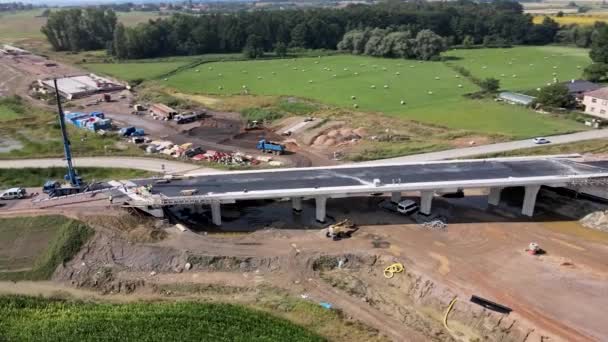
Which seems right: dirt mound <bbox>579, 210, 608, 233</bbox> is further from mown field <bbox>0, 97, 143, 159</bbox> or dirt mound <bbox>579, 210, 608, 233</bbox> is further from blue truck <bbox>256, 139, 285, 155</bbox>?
mown field <bbox>0, 97, 143, 159</bbox>

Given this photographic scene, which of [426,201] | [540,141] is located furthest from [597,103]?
[426,201]

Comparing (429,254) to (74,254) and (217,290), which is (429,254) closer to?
(217,290)

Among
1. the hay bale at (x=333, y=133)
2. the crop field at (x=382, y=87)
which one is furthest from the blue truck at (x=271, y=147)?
the crop field at (x=382, y=87)

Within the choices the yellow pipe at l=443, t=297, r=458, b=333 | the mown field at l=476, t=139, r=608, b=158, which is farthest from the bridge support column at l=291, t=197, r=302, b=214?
the mown field at l=476, t=139, r=608, b=158

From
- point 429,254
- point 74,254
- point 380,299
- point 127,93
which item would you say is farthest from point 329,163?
point 127,93

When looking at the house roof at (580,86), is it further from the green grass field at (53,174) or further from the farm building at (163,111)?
the green grass field at (53,174)
